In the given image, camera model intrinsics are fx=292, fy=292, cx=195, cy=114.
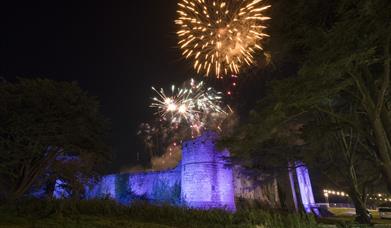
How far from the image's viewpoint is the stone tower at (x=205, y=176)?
2171 cm

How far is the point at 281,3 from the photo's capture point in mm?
10742

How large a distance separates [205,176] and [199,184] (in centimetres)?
75

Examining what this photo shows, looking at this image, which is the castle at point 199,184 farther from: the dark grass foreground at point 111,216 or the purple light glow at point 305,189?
the dark grass foreground at point 111,216

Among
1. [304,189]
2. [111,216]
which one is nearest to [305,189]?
[304,189]

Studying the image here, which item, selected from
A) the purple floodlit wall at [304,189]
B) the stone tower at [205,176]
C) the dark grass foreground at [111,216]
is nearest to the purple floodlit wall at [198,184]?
the stone tower at [205,176]

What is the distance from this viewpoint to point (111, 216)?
1212cm

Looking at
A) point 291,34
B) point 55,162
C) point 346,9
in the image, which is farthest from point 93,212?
point 346,9

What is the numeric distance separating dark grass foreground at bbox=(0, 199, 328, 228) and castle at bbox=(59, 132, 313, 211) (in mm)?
4738

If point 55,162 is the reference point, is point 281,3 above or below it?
above

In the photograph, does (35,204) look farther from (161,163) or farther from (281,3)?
(161,163)

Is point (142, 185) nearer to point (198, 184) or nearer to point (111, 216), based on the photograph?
point (198, 184)

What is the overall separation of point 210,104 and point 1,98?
14.5m

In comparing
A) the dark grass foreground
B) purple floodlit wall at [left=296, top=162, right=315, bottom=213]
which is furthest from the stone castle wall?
the dark grass foreground

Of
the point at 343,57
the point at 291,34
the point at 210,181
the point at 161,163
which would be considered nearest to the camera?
the point at 343,57
